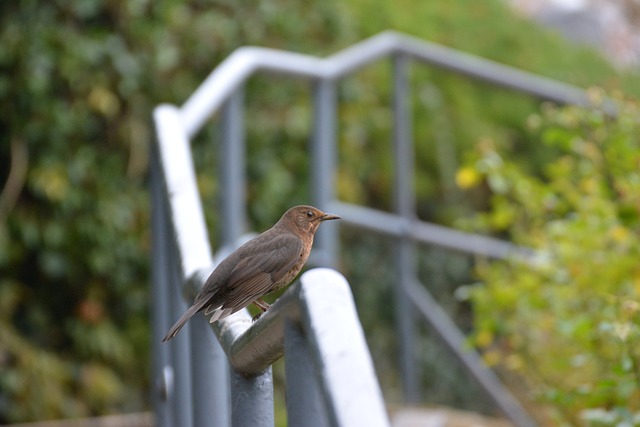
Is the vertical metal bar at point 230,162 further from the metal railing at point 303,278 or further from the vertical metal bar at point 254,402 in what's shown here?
the vertical metal bar at point 254,402

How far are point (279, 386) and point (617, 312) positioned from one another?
2.12 meters

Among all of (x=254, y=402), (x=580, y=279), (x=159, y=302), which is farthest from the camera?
(x=580, y=279)

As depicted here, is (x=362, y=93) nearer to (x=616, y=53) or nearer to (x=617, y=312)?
(x=617, y=312)

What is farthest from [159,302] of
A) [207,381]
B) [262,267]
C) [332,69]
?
[332,69]

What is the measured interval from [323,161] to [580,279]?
1.35 metres

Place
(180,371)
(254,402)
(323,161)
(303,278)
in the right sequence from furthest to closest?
1. (323,161)
2. (180,371)
3. (254,402)
4. (303,278)

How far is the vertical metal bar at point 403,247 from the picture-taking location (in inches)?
191

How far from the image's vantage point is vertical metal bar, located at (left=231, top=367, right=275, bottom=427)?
5.08 ft

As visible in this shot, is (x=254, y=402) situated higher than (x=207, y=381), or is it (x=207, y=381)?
(x=207, y=381)

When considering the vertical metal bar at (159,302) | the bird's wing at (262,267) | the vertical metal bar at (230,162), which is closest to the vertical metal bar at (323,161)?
the vertical metal bar at (230,162)

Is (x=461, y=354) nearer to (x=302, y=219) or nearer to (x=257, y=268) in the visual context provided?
(x=302, y=219)

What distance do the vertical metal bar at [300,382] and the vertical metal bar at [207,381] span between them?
2.53 feet

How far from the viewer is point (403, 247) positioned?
4.91 m

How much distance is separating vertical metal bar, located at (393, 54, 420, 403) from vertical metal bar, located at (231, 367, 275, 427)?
332cm
